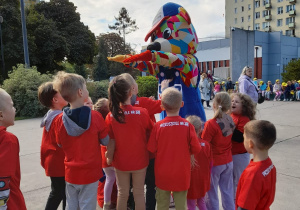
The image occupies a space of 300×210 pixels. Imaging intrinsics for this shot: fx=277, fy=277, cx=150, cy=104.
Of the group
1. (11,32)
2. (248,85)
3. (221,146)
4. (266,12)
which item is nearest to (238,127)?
(221,146)

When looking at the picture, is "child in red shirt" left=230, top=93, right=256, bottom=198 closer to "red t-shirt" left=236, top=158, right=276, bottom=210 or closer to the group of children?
the group of children

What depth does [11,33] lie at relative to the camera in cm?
1747

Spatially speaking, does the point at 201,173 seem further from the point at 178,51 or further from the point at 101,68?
the point at 101,68

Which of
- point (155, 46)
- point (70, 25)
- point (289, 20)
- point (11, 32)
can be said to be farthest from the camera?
point (289, 20)

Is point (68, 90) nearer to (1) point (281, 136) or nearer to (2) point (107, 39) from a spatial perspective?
(1) point (281, 136)

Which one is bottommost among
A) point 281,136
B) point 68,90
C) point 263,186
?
point 281,136

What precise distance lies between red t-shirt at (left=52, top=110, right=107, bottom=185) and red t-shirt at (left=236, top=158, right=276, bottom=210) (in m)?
1.20

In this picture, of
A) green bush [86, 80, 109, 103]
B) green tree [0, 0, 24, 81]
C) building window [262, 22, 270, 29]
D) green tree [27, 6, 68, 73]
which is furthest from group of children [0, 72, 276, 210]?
building window [262, 22, 270, 29]

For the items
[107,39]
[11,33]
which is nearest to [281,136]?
[11,33]

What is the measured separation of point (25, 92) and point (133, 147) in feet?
32.5

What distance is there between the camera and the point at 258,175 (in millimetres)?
1820

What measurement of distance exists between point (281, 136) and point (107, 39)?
3400 cm

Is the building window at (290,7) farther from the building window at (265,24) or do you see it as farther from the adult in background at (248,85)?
the adult in background at (248,85)

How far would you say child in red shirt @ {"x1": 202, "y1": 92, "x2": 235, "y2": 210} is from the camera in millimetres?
2750
